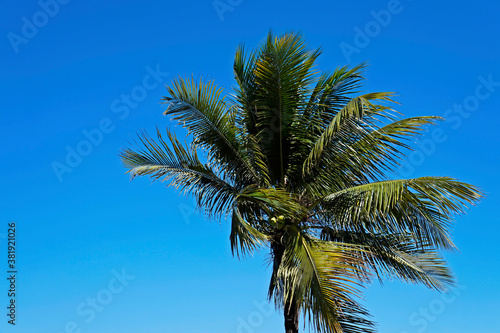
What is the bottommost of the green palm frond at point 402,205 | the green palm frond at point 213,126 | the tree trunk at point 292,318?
the tree trunk at point 292,318

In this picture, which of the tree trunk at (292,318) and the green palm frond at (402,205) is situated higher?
the green palm frond at (402,205)

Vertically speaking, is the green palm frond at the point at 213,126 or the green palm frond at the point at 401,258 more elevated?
the green palm frond at the point at 213,126

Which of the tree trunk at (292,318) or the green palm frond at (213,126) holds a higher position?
the green palm frond at (213,126)

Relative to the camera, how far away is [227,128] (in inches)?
457

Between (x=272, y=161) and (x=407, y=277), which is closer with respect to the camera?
(x=407, y=277)

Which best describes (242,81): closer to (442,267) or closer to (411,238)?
(411,238)

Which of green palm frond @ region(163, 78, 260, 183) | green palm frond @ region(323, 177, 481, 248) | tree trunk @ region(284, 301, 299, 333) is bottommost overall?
tree trunk @ region(284, 301, 299, 333)

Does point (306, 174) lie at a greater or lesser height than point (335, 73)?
lesser

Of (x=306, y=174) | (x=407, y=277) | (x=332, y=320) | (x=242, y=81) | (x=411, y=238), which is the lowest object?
(x=332, y=320)

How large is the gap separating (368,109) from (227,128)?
2809 mm

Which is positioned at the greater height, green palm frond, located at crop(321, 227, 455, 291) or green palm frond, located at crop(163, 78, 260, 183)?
green palm frond, located at crop(163, 78, 260, 183)

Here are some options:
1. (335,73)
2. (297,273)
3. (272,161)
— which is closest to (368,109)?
(335,73)

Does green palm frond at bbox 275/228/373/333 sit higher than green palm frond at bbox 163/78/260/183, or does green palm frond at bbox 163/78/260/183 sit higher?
green palm frond at bbox 163/78/260/183

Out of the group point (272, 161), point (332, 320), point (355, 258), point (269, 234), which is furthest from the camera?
point (272, 161)
